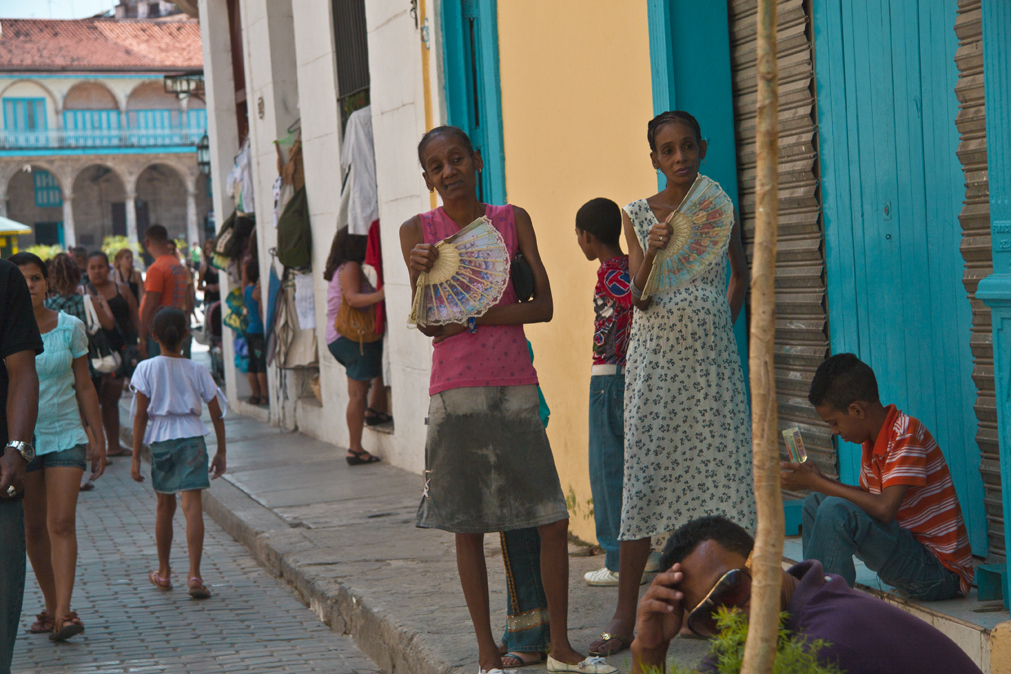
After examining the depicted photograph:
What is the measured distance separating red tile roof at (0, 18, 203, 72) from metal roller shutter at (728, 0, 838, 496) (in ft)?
181

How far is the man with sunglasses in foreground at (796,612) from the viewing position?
2061mm

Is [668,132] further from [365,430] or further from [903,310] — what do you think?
[365,430]

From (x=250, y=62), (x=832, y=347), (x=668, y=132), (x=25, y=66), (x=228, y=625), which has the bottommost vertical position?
(x=228, y=625)

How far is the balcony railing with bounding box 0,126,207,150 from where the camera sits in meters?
58.0

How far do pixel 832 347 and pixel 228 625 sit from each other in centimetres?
316

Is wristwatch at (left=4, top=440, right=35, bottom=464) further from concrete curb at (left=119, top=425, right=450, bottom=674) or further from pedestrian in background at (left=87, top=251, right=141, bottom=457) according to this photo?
pedestrian in background at (left=87, top=251, right=141, bottom=457)

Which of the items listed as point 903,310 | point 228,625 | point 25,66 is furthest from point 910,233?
point 25,66

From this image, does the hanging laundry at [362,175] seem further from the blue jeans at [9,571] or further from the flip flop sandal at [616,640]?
the flip flop sandal at [616,640]

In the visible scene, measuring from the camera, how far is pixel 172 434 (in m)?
6.20

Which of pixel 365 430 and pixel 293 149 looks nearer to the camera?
pixel 365 430

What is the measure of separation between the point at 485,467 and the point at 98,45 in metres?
61.0

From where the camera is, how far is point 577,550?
5848 millimetres

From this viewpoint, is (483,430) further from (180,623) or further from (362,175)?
(362,175)

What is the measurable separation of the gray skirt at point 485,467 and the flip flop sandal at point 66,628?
2.46 m
